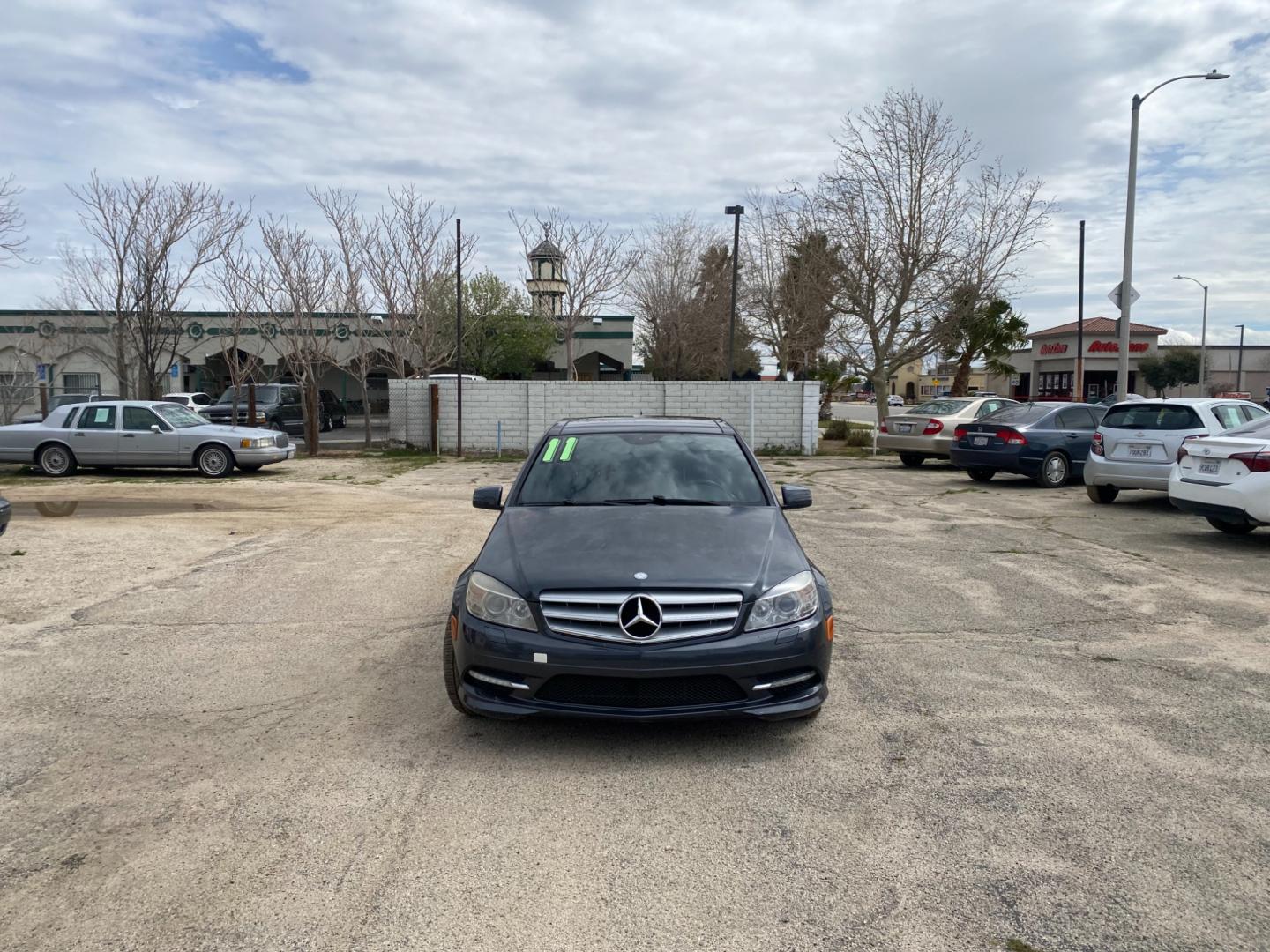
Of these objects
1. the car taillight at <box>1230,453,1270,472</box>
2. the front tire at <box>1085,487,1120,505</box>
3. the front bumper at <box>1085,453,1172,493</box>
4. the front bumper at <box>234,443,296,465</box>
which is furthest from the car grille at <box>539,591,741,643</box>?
the front bumper at <box>234,443,296,465</box>

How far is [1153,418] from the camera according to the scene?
1287 centimetres

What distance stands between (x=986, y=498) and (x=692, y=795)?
38.6 feet

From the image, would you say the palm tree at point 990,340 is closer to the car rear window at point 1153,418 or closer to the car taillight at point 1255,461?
the car rear window at point 1153,418

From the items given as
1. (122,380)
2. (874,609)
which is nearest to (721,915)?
(874,609)

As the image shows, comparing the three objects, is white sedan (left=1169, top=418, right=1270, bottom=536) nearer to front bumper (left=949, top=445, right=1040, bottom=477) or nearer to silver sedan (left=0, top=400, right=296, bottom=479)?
front bumper (left=949, top=445, right=1040, bottom=477)

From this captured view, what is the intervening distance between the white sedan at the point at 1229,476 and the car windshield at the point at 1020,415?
5778 mm

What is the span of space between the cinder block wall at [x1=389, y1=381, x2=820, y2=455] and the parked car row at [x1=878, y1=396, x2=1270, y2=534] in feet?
11.6

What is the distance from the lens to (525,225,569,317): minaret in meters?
32.7

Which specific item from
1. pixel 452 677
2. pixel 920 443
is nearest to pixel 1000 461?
pixel 920 443

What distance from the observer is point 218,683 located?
553 centimetres

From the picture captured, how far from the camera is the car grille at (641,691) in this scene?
4211 mm

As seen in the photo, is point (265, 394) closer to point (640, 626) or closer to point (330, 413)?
point (330, 413)

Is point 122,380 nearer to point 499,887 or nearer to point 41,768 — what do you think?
point 41,768

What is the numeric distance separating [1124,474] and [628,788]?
1121 cm
